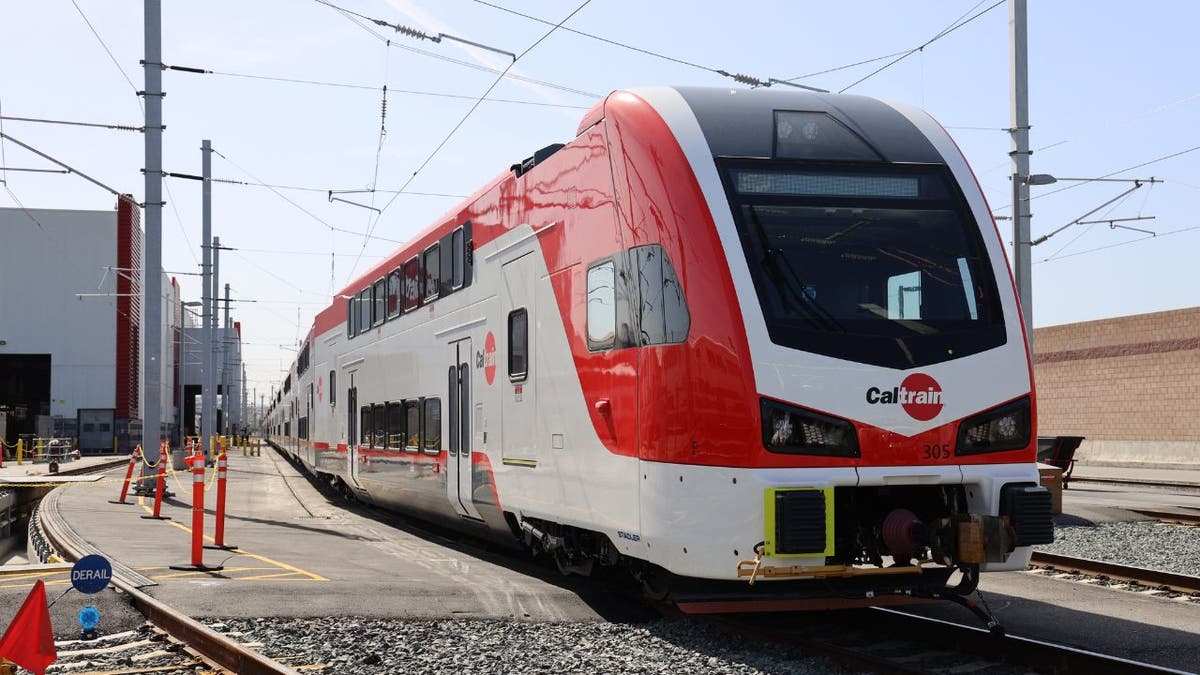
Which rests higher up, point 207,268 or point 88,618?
point 207,268

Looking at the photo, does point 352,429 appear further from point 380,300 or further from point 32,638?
point 32,638

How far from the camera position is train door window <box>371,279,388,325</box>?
16.4 m

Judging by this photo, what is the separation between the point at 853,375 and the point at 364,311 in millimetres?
11675

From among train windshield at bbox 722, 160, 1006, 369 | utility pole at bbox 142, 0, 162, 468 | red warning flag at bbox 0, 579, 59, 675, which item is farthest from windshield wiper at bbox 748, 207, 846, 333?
utility pole at bbox 142, 0, 162, 468

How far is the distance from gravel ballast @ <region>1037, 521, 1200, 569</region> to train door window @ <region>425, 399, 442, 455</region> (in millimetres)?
6357

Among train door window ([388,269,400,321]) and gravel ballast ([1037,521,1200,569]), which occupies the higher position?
train door window ([388,269,400,321])

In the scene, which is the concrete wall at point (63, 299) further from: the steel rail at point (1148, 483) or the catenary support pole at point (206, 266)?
the steel rail at point (1148, 483)

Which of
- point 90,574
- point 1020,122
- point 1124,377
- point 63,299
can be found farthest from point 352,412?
point 63,299

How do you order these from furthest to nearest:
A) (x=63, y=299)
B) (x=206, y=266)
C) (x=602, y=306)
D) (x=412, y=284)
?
(x=63, y=299) < (x=206, y=266) < (x=412, y=284) < (x=602, y=306)

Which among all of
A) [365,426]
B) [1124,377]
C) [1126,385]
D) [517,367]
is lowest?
[365,426]

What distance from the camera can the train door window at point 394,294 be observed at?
15.5 metres

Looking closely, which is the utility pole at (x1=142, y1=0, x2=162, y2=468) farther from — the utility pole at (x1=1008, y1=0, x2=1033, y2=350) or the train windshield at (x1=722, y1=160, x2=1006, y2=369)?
the train windshield at (x1=722, y1=160, x2=1006, y2=369)

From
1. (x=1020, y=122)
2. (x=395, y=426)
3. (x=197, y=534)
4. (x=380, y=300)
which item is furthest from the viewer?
(x=1020, y=122)

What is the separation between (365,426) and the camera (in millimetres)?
17641
